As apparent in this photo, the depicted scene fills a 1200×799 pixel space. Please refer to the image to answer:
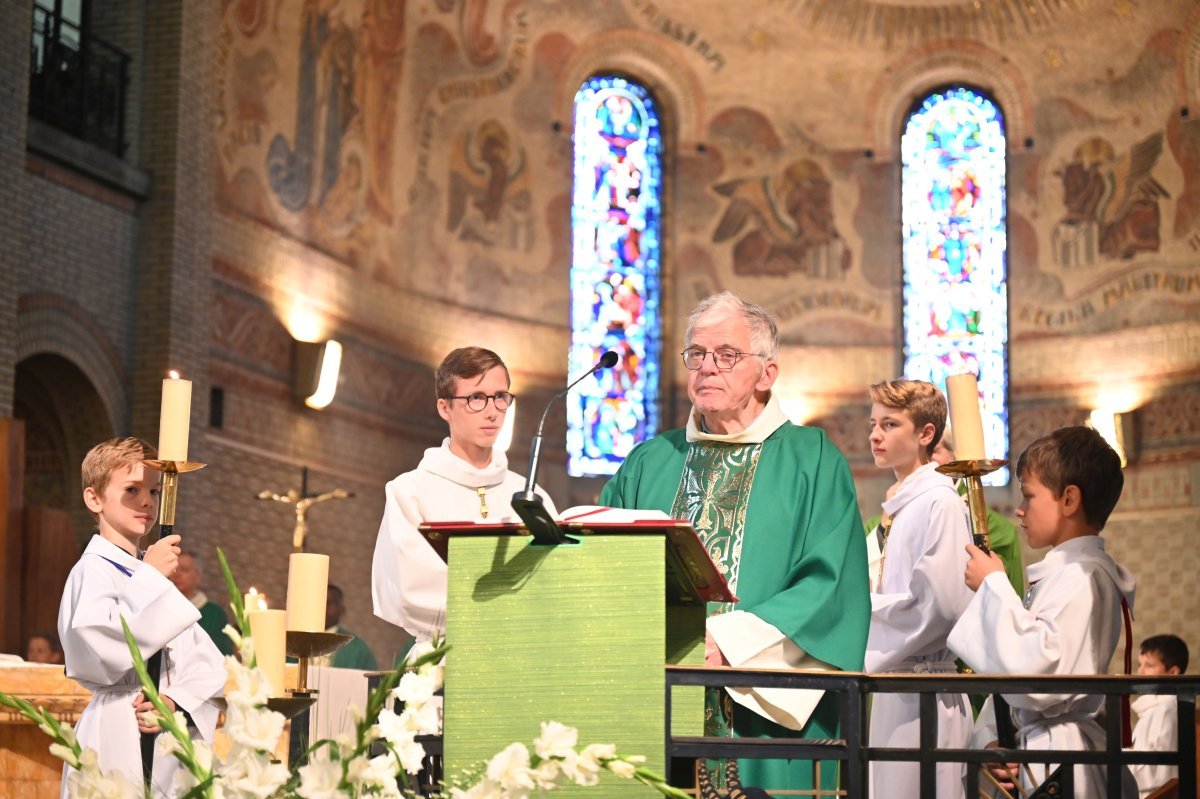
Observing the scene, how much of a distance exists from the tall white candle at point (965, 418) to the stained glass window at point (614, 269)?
1195cm

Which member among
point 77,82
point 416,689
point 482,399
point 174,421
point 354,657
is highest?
point 77,82

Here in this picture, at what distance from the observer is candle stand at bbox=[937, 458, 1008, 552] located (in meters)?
4.13

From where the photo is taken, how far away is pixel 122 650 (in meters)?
4.33

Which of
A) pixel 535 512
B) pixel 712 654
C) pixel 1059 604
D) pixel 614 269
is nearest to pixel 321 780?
pixel 535 512

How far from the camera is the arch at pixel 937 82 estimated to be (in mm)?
16859

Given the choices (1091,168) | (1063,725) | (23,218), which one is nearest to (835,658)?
(1063,725)

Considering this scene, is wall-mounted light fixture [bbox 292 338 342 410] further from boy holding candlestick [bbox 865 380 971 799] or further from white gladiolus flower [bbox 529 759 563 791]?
white gladiolus flower [bbox 529 759 563 791]

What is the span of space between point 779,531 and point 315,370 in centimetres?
932

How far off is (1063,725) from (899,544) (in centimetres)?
126

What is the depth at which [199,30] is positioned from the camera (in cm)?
1265

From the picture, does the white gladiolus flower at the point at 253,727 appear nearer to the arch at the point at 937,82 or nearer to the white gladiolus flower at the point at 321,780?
the white gladiolus flower at the point at 321,780

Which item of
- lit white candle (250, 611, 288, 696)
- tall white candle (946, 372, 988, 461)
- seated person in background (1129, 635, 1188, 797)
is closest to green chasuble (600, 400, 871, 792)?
tall white candle (946, 372, 988, 461)

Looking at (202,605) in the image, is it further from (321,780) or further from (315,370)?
(321,780)

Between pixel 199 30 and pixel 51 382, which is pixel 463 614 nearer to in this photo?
pixel 51 382
